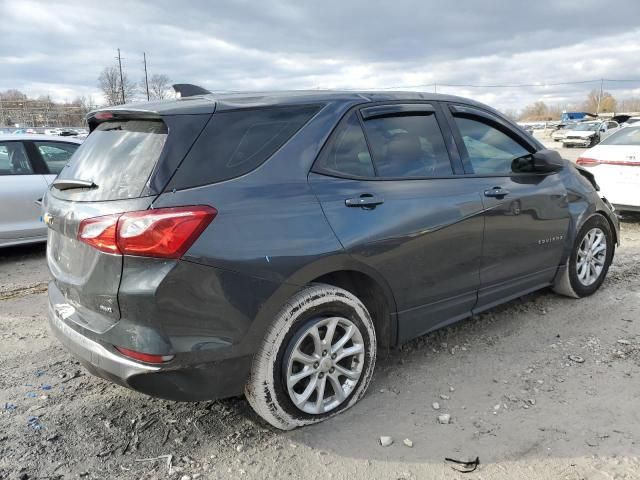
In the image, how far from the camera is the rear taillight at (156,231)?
218cm

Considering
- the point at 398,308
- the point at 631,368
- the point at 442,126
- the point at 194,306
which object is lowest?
the point at 631,368

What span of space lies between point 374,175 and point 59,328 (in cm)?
188

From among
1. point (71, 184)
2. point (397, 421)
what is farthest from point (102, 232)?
point (397, 421)

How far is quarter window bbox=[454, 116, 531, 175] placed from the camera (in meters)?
3.52

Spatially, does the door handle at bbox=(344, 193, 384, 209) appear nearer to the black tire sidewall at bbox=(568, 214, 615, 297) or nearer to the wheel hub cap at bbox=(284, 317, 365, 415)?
the wheel hub cap at bbox=(284, 317, 365, 415)

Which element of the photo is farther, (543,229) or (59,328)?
(543,229)

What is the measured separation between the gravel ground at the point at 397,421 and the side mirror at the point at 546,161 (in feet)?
4.04

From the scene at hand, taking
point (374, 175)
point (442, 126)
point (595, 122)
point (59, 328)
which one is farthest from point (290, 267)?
point (595, 122)

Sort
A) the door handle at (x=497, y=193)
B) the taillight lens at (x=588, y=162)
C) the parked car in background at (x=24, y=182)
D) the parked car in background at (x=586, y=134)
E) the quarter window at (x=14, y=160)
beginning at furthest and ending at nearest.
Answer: the parked car in background at (x=586, y=134), the taillight lens at (x=588, y=162), the quarter window at (x=14, y=160), the parked car in background at (x=24, y=182), the door handle at (x=497, y=193)

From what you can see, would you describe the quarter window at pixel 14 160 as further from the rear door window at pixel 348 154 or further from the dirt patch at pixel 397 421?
the rear door window at pixel 348 154

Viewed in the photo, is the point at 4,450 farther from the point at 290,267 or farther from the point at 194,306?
the point at 290,267

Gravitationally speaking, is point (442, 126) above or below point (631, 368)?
above

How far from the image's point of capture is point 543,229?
389 centimetres

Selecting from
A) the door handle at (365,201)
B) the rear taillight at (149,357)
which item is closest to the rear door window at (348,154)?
the door handle at (365,201)
